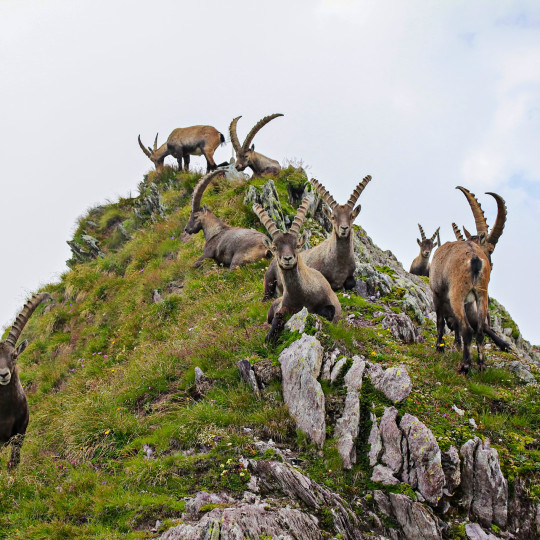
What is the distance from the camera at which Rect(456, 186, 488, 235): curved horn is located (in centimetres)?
1127

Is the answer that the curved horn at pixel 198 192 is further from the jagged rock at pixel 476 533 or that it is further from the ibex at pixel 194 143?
the jagged rock at pixel 476 533

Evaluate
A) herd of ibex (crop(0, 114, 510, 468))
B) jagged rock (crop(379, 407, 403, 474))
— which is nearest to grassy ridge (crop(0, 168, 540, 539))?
jagged rock (crop(379, 407, 403, 474))

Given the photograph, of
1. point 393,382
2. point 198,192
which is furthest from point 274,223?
point 198,192

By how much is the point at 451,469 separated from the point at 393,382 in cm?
143

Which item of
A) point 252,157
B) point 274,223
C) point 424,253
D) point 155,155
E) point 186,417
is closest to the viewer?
point 186,417

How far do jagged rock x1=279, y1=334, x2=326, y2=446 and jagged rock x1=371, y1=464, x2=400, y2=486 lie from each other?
774mm

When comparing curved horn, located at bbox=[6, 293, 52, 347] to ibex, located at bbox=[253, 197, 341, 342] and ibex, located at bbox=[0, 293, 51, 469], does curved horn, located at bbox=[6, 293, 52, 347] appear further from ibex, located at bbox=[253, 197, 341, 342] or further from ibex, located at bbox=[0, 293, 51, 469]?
ibex, located at bbox=[253, 197, 341, 342]

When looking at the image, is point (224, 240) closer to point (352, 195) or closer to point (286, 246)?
point (352, 195)

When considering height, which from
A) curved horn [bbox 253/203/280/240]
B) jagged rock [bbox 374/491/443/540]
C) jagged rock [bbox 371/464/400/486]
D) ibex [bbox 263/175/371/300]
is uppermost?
ibex [bbox 263/175/371/300]

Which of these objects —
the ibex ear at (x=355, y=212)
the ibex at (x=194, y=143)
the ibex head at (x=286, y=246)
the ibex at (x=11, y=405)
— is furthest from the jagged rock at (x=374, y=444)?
the ibex at (x=194, y=143)

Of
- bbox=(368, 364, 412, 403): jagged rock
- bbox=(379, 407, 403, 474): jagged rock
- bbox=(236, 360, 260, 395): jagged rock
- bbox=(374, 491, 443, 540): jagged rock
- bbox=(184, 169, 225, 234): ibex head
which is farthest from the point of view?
bbox=(184, 169, 225, 234): ibex head

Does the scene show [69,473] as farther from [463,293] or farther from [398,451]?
[463,293]

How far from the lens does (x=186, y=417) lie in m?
7.32

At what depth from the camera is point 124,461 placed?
6.74 metres
